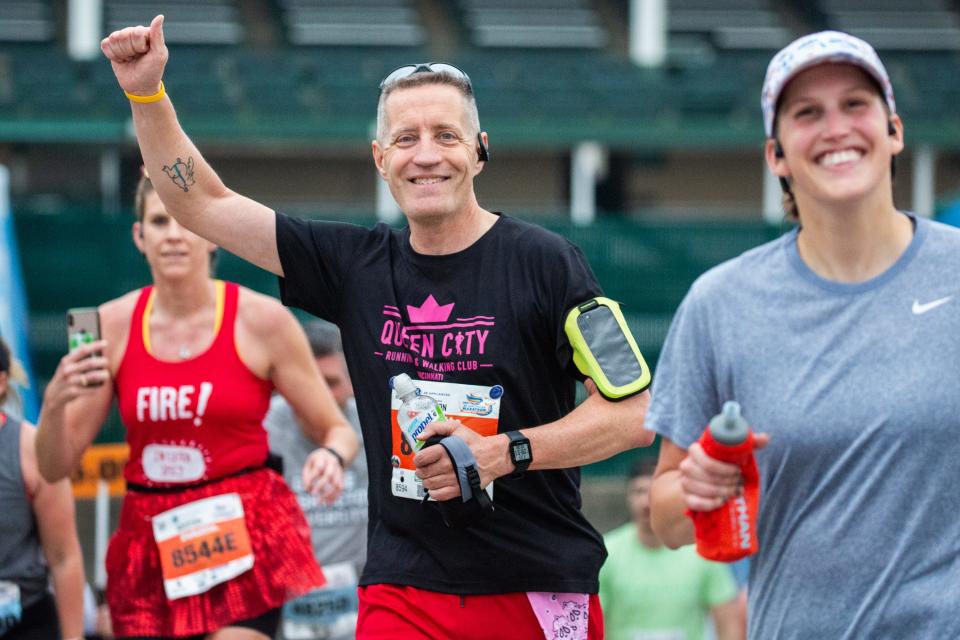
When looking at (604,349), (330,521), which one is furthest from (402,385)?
(330,521)

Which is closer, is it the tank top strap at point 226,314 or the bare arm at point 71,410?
the bare arm at point 71,410

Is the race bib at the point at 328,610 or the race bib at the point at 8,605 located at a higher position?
the race bib at the point at 8,605

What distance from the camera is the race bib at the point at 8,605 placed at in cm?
531

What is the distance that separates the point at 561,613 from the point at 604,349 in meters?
0.70

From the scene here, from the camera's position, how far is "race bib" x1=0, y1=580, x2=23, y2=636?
531 centimetres

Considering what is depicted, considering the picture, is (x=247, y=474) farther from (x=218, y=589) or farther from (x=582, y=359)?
(x=582, y=359)

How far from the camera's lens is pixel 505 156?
806 inches

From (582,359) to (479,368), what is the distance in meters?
0.26

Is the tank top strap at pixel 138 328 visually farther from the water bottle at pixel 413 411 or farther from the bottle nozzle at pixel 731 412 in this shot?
the bottle nozzle at pixel 731 412

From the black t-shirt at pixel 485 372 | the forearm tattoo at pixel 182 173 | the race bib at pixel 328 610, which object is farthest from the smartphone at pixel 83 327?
the race bib at pixel 328 610

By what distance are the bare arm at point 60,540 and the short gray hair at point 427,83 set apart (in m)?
2.21

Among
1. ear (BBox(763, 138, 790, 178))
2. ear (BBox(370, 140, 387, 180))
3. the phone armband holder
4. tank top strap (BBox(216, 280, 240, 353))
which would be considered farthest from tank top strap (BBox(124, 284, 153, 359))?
ear (BBox(763, 138, 790, 178))

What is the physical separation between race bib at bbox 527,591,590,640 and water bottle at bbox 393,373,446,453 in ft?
1.73

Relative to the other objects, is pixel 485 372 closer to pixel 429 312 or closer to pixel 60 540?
pixel 429 312
